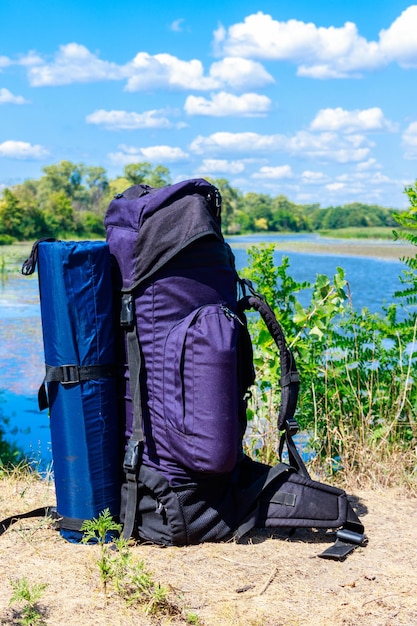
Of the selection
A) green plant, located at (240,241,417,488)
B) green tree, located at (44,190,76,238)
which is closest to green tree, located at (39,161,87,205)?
green tree, located at (44,190,76,238)

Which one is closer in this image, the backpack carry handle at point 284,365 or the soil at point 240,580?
the soil at point 240,580

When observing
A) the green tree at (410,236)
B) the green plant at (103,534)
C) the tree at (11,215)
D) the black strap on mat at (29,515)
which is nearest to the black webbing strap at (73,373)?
the green plant at (103,534)

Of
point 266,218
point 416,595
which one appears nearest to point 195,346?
point 416,595

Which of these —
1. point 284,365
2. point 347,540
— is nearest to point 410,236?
point 284,365

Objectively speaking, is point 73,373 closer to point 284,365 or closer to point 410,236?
point 284,365

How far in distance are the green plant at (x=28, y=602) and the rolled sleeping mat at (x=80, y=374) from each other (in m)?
0.52

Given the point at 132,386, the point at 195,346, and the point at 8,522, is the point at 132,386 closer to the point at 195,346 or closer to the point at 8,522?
the point at 195,346

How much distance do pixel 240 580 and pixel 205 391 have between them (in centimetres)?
70

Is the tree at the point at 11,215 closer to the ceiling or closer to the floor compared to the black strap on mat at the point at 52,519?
closer to the ceiling

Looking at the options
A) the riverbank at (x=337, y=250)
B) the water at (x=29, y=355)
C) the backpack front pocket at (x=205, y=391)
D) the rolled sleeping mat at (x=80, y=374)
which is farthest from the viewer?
the riverbank at (x=337, y=250)

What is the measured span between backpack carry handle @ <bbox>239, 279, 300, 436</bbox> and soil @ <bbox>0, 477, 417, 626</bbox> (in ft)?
1.62

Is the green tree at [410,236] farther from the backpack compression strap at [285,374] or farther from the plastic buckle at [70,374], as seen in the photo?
the plastic buckle at [70,374]

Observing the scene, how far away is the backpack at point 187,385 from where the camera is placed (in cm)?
282

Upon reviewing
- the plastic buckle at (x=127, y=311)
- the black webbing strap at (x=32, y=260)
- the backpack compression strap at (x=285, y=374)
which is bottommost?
the backpack compression strap at (x=285, y=374)
